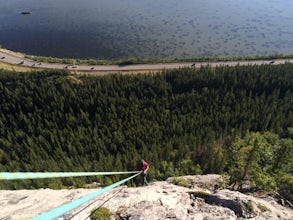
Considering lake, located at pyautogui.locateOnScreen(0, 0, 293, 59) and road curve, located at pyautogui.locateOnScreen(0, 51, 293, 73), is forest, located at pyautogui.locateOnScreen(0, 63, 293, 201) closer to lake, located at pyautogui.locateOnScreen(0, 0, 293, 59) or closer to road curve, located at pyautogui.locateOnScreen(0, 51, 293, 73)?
road curve, located at pyautogui.locateOnScreen(0, 51, 293, 73)

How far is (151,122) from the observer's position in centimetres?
4819

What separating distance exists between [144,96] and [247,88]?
21.3 metres

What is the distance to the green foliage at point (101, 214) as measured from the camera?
1307 centimetres

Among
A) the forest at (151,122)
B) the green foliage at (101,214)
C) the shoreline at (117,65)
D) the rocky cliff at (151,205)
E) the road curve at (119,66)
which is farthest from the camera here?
the road curve at (119,66)

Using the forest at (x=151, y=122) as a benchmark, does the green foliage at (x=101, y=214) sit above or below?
above

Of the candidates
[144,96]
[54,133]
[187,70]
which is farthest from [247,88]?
[54,133]

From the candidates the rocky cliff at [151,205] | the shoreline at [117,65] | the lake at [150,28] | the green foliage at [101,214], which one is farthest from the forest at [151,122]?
the lake at [150,28]

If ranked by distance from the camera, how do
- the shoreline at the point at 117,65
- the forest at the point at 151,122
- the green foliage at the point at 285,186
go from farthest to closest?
the shoreline at the point at 117,65 < the forest at the point at 151,122 < the green foliage at the point at 285,186

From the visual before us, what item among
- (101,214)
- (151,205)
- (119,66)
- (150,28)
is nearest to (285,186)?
(151,205)

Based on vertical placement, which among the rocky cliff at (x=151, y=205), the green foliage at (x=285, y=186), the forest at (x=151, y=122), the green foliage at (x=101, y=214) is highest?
the green foliage at (x=101, y=214)

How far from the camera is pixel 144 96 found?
56.2 meters

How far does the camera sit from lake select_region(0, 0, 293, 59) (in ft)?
297

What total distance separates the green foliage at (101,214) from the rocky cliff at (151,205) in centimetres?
34

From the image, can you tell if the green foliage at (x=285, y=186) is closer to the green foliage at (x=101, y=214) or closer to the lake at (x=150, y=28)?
the green foliage at (x=101, y=214)
